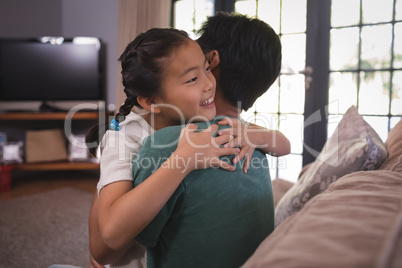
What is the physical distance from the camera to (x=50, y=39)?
4.36 metres

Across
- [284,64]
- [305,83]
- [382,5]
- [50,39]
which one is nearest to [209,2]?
[284,64]

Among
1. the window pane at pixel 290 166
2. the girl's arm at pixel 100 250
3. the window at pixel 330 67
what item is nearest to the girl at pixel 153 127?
the girl's arm at pixel 100 250

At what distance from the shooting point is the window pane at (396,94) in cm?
288

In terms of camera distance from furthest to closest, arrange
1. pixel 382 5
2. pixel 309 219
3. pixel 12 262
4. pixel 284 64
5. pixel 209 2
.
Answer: pixel 209 2 → pixel 284 64 → pixel 382 5 → pixel 12 262 → pixel 309 219

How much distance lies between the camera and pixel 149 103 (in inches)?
40.3

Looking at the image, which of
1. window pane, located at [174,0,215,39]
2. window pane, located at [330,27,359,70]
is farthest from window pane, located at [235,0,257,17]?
window pane, located at [330,27,359,70]

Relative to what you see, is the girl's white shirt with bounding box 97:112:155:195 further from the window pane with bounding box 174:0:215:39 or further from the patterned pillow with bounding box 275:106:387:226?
the window pane with bounding box 174:0:215:39

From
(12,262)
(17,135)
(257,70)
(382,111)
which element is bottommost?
(12,262)

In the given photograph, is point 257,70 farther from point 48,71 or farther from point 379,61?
point 48,71

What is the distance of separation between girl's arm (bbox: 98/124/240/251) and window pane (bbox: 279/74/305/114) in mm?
2854

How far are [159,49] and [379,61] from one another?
8.63 ft

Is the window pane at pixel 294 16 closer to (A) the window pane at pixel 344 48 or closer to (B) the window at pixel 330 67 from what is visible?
(B) the window at pixel 330 67

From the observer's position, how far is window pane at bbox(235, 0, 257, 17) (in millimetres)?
3545

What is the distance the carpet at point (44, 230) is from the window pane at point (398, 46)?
9.18 ft
